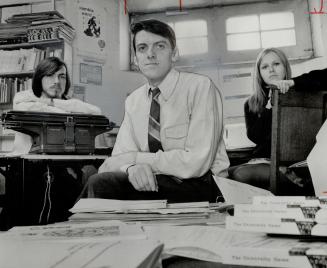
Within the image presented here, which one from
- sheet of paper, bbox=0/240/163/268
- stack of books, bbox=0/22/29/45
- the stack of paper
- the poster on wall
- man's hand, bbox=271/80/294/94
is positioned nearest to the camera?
sheet of paper, bbox=0/240/163/268

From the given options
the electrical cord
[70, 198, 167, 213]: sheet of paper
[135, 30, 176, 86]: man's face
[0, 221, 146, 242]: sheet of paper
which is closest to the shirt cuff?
[135, 30, 176, 86]: man's face

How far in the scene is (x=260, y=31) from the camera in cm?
149

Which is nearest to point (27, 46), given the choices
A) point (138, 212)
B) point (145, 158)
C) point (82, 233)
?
point (145, 158)

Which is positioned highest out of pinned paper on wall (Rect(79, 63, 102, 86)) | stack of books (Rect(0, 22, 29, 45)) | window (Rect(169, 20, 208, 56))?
stack of books (Rect(0, 22, 29, 45))

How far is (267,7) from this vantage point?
1.50m

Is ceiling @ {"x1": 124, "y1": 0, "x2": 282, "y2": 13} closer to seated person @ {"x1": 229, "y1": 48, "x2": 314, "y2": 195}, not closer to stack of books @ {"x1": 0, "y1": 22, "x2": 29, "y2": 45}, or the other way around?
seated person @ {"x1": 229, "y1": 48, "x2": 314, "y2": 195}

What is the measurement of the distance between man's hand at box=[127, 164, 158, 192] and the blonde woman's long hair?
19.4 inches

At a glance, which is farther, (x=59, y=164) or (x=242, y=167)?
(x=59, y=164)

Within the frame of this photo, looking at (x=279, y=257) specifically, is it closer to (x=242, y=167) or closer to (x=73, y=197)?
(x=242, y=167)

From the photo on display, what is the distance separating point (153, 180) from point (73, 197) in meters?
0.39

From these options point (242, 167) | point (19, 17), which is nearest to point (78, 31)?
point (19, 17)

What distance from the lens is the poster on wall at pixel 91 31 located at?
62.6 inches

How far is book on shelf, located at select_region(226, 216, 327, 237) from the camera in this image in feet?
1.11

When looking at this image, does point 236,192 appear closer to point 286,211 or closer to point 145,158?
point 286,211
